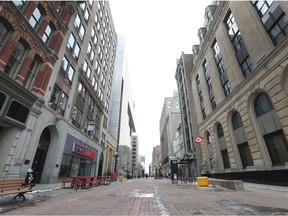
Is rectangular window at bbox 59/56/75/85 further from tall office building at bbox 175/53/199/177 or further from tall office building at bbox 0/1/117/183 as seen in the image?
tall office building at bbox 175/53/199/177

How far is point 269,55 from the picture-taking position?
14.2 m

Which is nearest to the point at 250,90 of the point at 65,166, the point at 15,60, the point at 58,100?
the point at 58,100

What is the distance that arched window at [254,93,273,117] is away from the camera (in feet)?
49.0

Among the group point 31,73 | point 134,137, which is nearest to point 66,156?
point 31,73

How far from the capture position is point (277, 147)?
Result: 1395 cm

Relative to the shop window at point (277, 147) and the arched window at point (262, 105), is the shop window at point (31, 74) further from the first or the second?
the shop window at point (277, 147)

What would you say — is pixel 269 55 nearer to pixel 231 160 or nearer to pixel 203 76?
pixel 231 160

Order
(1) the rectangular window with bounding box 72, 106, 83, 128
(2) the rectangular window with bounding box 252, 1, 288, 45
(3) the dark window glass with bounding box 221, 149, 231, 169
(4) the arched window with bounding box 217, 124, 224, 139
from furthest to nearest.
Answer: (4) the arched window with bounding box 217, 124, 224, 139
(1) the rectangular window with bounding box 72, 106, 83, 128
(3) the dark window glass with bounding box 221, 149, 231, 169
(2) the rectangular window with bounding box 252, 1, 288, 45

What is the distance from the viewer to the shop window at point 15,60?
12316mm

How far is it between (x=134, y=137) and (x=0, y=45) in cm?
16582

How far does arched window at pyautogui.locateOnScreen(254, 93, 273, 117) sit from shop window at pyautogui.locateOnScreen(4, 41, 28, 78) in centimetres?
2250

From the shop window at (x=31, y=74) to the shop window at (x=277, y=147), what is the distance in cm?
2271

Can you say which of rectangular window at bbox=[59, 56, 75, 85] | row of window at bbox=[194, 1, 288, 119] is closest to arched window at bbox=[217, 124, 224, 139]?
row of window at bbox=[194, 1, 288, 119]

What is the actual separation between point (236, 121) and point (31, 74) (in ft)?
77.6
